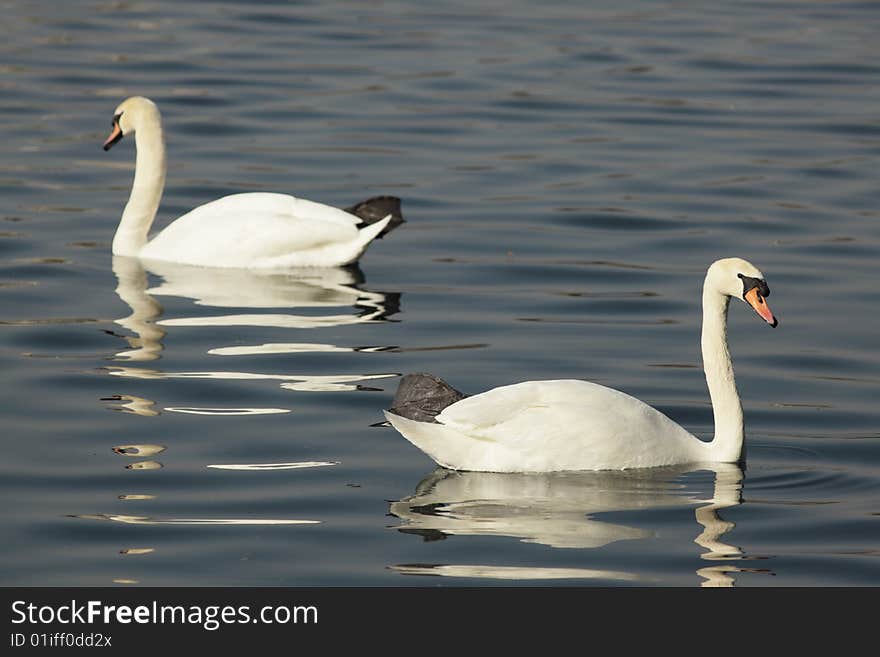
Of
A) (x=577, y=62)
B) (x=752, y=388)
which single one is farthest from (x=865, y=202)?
(x=577, y=62)

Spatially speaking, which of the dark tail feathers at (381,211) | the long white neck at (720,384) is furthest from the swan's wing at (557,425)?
the dark tail feathers at (381,211)

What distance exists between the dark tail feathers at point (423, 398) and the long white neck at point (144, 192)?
213 inches

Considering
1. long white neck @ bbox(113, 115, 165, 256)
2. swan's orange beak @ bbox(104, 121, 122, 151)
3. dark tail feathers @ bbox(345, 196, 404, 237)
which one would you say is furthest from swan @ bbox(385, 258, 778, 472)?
swan's orange beak @ bbox(104, 121, 122, 151)

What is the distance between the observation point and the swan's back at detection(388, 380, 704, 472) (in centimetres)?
880

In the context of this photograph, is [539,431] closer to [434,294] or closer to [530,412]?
[530,412]

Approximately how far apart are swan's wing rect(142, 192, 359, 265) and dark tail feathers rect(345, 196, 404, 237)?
0.10m

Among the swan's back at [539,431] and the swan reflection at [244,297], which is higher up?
the swan reflection at [244,297]

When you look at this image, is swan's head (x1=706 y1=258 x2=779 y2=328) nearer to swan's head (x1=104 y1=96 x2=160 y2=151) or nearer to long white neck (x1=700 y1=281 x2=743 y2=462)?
long white neck (x1=700 y1=281 x2=743 y2=462)

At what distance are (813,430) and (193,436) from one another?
124 inches

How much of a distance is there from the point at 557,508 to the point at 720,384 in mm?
1302

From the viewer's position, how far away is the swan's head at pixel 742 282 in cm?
924

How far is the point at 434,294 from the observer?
12961 millimetres

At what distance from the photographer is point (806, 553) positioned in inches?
312

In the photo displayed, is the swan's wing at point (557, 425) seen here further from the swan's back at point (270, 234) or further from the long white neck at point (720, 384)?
the swan's back at point (270, 234)
